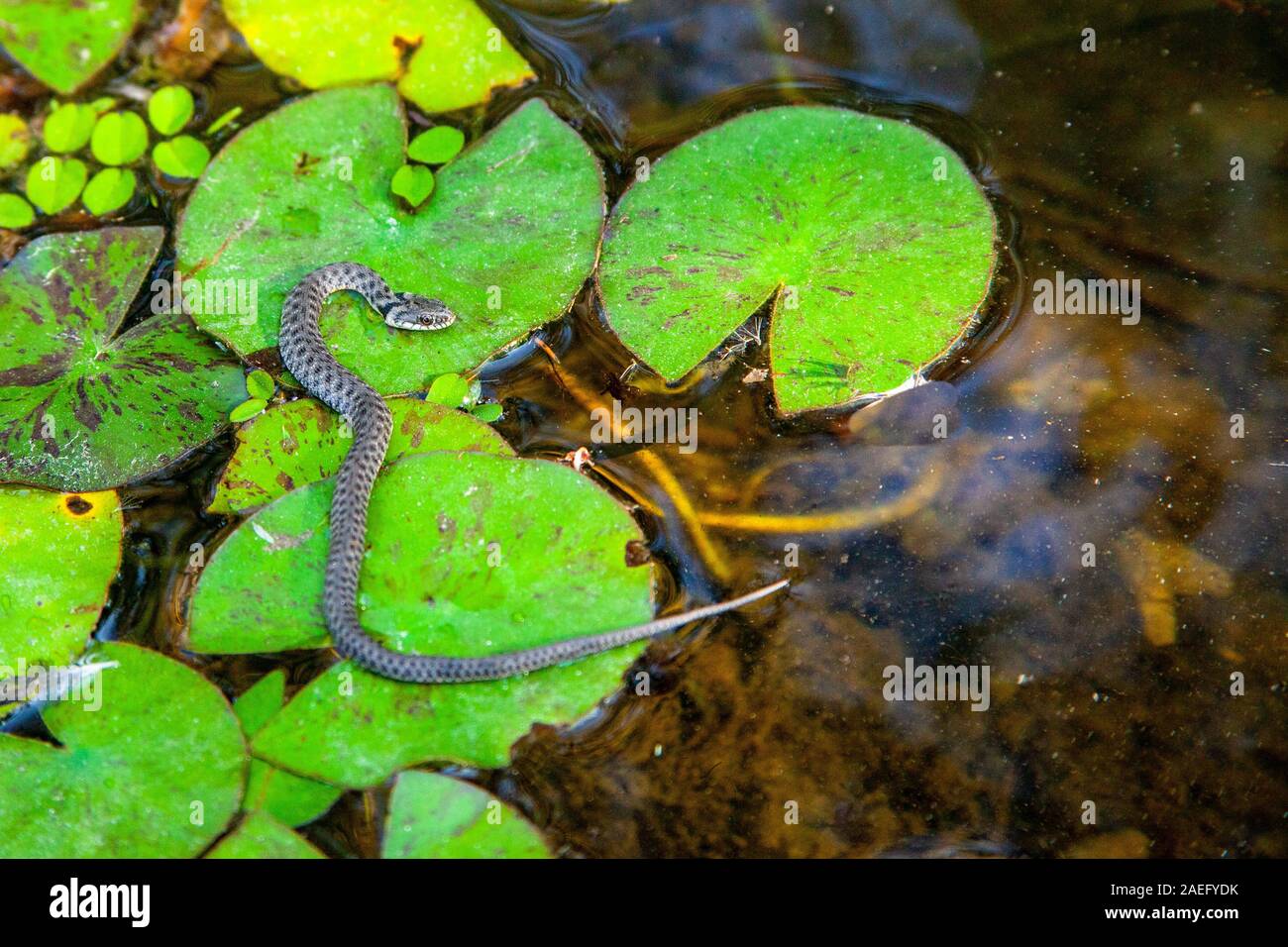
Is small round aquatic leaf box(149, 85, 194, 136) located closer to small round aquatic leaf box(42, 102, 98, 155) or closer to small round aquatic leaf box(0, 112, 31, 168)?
small round aquatic leaf box(42, 102, 98, 155)

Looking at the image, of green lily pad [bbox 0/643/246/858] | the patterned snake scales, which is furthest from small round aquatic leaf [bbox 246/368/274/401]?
green lily pad [bbox 0/643/246/858]

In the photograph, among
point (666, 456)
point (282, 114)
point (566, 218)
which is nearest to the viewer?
point (666, 456)

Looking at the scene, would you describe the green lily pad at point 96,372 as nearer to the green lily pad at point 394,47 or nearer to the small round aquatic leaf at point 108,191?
the small round aquatic leaf at point 108,191

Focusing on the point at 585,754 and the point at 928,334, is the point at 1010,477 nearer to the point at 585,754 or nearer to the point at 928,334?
the point at 928,334
